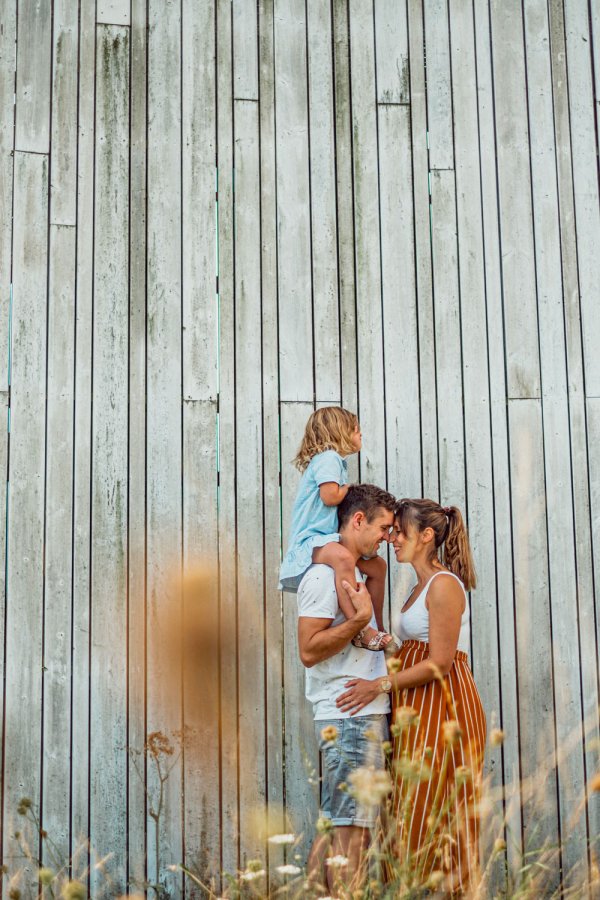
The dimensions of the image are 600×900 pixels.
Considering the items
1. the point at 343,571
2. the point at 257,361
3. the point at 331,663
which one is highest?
the point at 257,361

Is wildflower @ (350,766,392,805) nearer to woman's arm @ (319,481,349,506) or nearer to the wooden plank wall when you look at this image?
woman's arm @ (319,481,349,506)

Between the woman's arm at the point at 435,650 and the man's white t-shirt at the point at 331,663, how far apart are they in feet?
0.10

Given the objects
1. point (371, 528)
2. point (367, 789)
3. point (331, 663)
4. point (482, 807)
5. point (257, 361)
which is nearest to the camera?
point (367, 789)

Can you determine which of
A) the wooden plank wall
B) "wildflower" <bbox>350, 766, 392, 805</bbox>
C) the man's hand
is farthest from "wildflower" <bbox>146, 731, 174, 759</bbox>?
"wildflower" <bbox>350, 766, 392, 805</bbox>

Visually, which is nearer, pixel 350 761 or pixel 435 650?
pixel 350 761

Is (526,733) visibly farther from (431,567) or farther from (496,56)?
(496,56)

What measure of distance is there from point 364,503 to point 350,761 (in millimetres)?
949

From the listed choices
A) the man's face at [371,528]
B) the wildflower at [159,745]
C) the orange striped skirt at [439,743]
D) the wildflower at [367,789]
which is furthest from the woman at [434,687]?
the wildflower at [367,789]

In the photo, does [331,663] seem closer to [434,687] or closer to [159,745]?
[434,687]

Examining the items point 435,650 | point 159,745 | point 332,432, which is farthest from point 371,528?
point 159,745

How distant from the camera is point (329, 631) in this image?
139 inches

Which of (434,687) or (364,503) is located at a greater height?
(364,503)

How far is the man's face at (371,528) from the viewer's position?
12.3ft

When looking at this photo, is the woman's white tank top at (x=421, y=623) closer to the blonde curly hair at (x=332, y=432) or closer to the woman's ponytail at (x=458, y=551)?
the woman's ponytail at (x=458, y=551)
